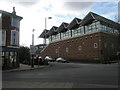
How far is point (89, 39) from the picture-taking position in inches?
2092

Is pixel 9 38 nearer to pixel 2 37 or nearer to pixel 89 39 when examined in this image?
pixel 2 37

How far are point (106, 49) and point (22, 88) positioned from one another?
45.2 meters

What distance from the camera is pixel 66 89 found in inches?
378

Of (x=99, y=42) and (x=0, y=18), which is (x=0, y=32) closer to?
(x=0, y=18)

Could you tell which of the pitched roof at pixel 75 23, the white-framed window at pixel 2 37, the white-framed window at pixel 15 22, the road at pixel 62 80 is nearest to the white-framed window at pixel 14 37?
the white-framed window at pixel 15 22

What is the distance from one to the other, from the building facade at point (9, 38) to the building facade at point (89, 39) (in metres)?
27.0

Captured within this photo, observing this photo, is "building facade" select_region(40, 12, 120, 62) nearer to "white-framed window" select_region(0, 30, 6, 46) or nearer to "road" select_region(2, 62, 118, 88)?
"white-framed window" select_region(0, 30, 6, 46)

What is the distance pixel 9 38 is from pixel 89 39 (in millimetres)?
30322

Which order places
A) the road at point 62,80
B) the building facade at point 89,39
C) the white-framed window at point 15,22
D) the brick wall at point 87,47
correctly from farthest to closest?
1. the building facade at point 89,39
2. the brick wall at point 87,47
3. the white-framed window at point 15,22
4. the road at point 62,80

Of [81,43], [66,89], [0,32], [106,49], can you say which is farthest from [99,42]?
[66,89]

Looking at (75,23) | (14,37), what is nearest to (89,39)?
(75,23)

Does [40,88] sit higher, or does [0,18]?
[0,18]

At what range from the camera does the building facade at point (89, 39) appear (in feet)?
166

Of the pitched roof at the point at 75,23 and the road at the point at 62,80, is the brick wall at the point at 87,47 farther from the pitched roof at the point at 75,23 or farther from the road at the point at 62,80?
the road at the point at 62,80
